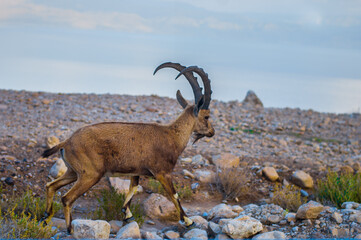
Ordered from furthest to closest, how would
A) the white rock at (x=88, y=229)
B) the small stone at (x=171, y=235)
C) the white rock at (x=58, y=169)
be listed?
the white rock at (x=58, y=169)
the small stone at (x=171, y=235)
the white rock at (x=88, y=229)

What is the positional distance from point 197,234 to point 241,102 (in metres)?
14.6

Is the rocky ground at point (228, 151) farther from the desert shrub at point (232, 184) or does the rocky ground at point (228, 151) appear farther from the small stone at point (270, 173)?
the desert shrub at point (232, 184)

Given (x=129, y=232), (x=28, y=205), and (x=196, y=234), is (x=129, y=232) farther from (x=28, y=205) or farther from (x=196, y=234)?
(x=28, y=205)

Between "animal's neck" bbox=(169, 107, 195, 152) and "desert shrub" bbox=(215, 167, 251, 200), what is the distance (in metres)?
2.84

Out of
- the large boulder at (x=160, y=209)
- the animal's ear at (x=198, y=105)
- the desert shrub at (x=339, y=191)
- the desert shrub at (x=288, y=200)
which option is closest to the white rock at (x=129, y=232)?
the large boulder at (x=160, y=209)

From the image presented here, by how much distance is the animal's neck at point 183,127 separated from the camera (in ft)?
27.5

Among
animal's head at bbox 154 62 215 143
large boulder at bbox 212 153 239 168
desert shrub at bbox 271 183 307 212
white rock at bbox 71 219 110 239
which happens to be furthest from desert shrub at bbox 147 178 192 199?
white rock at bbox 71 219 110 239

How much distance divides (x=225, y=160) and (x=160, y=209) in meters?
3.62

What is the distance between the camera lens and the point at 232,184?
10938 mm

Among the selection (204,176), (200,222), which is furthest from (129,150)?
(204,176)

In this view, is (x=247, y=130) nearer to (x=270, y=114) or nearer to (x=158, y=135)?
(x=270, y=114)

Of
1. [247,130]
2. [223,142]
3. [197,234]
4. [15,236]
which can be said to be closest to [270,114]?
[247,130]

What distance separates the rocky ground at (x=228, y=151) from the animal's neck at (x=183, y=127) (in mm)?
1560

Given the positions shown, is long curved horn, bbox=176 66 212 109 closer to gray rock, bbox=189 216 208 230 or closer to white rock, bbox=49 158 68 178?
gray rock, bbox=189 216 208 230
